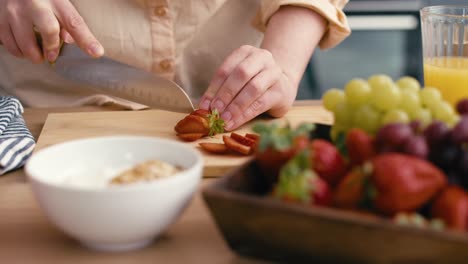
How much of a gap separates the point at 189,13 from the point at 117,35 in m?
0.18

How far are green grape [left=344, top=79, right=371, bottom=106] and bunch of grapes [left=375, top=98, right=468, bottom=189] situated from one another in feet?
0.45

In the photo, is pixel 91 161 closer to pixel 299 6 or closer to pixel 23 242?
pixel 23 242

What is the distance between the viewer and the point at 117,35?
153 cm

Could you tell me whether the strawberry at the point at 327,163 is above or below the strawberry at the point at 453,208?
above

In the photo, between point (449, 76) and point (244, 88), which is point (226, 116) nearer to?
point (244, 88)

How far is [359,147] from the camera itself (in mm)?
728

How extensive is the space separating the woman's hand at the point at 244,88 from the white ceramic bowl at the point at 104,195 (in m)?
0.48

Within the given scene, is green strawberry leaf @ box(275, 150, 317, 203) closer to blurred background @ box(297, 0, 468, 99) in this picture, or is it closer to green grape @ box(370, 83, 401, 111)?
green grape @ box(370, 83, 401, 111)

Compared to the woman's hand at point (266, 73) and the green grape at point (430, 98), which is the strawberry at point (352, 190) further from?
the woman's hand at point (266, 73)

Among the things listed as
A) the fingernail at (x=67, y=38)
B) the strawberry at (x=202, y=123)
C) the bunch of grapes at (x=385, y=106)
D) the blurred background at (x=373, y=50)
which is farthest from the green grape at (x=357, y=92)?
the blurred background at (x=373, y=50)

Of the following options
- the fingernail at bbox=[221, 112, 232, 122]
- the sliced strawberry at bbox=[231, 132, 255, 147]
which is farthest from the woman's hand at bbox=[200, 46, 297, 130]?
the sliced strawberry at bbox=[231, 132, 255, 147]

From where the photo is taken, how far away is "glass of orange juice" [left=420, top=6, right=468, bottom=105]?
135cm

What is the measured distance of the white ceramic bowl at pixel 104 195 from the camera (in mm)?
705

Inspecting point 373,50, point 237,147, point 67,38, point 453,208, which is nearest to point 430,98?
point 453,208
